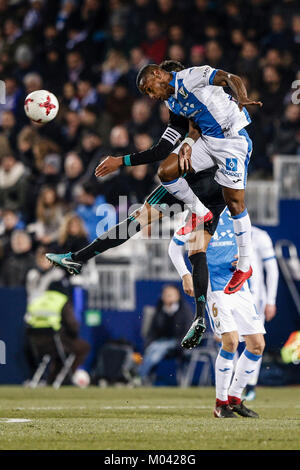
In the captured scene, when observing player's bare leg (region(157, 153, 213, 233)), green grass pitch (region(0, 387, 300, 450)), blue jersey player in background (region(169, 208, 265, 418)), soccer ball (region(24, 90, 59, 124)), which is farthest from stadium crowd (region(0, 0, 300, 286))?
player's bare leg (region(157, 153, 213, 233))

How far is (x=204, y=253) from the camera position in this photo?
347 inches

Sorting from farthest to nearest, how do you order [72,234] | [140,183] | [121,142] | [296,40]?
[296,40], [121,142], [140,183], [72,234]

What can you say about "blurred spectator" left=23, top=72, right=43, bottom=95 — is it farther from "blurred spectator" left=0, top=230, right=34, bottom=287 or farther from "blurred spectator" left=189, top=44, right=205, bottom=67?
"blurred spectator" left=0, top=230, right=34, bottom=287

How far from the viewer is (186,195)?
29.0ft

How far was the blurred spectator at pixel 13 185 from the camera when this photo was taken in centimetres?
1551

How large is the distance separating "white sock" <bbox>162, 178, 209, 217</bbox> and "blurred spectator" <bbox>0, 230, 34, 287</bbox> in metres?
6.04

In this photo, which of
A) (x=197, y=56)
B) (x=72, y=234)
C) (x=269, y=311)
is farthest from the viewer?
(x=197, y=56)

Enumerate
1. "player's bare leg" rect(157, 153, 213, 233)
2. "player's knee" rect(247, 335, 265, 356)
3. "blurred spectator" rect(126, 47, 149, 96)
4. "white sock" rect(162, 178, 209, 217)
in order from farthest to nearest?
"blurred spectator" rect(126, 47, 149, 96), "player's knee" rect(247, 335, 265, 356), "white sock" rect(162, 178, 209, 217), "player's bare leg" rect(157, 153, 213, 233)

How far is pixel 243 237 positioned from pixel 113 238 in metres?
1.14

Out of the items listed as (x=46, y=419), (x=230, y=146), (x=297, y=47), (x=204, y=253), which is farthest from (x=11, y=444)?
(x=297, y=47)

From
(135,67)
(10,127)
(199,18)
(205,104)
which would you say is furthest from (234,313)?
(10,127)

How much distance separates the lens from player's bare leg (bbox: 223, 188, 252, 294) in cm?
877

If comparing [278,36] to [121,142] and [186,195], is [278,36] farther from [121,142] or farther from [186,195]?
[186,195]

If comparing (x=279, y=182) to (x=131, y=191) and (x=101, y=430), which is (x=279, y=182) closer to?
(x=131, y=191)
